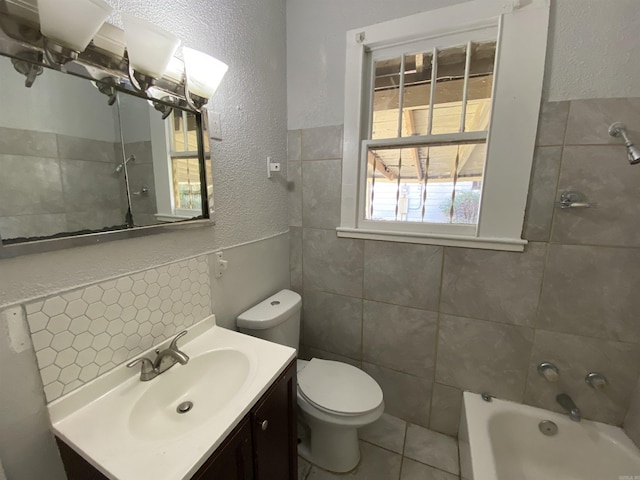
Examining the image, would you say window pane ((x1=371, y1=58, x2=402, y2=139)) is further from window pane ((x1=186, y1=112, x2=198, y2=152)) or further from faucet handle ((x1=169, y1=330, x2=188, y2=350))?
faucet handle ((x1=169, y1=330, x2=188, y2=350))

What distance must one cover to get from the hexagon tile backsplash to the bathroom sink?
0.15 metres

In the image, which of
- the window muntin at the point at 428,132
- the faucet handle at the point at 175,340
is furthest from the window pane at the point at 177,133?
the window muntin at the point at 428,132

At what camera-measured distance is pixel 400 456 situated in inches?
56.4

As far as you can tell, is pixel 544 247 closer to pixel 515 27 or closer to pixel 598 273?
pixel 598 273

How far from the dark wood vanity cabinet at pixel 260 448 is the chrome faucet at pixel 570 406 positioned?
4.21ft

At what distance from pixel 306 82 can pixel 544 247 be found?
147 centimetres

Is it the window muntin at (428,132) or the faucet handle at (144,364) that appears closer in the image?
the faucet handle at (144,364)

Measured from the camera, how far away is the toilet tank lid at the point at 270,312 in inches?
50.6

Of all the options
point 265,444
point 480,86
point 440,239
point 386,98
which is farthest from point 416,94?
point 265,444

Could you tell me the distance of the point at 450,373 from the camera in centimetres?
147

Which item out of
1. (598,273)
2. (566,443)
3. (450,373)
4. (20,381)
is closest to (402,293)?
(450,373)

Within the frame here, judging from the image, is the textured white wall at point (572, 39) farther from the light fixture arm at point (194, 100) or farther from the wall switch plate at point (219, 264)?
the wall switch plate at point (219, 264)

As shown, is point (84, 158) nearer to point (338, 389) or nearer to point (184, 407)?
point (184, 407)

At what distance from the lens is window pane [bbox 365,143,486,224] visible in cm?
134
